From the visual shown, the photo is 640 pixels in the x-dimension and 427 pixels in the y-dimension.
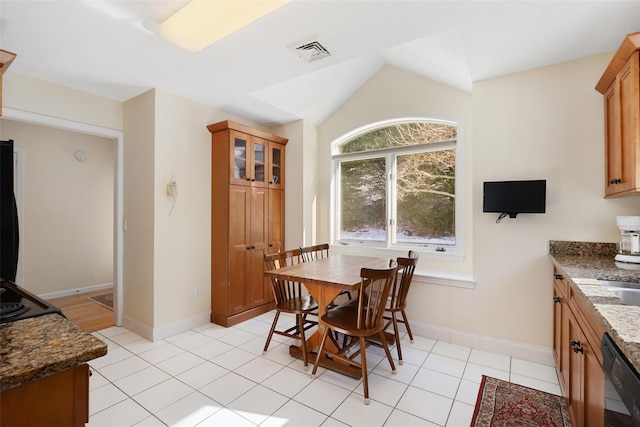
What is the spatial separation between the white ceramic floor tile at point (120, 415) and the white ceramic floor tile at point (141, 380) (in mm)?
140

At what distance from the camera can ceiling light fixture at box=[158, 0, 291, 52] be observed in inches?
71.4

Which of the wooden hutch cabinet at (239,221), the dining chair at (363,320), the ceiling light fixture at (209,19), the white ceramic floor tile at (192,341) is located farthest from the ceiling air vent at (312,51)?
the white ceramic floor tile at (192,341)

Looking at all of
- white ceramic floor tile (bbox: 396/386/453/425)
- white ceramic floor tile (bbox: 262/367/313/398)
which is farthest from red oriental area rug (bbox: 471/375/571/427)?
white ceramic floor tile (bbox: 262/367/313/398)

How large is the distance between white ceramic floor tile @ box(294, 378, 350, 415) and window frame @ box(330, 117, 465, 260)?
1.87 metres

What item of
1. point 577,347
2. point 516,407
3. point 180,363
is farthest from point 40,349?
point 516,407

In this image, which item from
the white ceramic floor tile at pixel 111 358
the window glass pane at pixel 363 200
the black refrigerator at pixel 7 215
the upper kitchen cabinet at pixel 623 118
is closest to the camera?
the upper kitchen cabinet at pixel 623 118

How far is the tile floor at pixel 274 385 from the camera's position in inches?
75.1

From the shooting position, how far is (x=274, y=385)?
7.41 ft

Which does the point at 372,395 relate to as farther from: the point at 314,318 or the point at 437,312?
the point at 314,318

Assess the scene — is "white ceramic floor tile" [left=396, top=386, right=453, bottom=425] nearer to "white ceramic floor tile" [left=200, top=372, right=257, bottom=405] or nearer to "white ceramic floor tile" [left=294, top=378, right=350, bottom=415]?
"white ceramic floor tile" [left=294, top=378, right=350, bottom=415]

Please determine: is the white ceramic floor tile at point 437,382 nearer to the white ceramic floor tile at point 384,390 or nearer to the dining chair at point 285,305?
the white ceramic floor tile at point 384,390

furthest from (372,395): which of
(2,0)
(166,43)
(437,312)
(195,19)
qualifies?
(2,0)

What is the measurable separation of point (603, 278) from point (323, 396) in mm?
1877

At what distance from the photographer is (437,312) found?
9.98 feet
